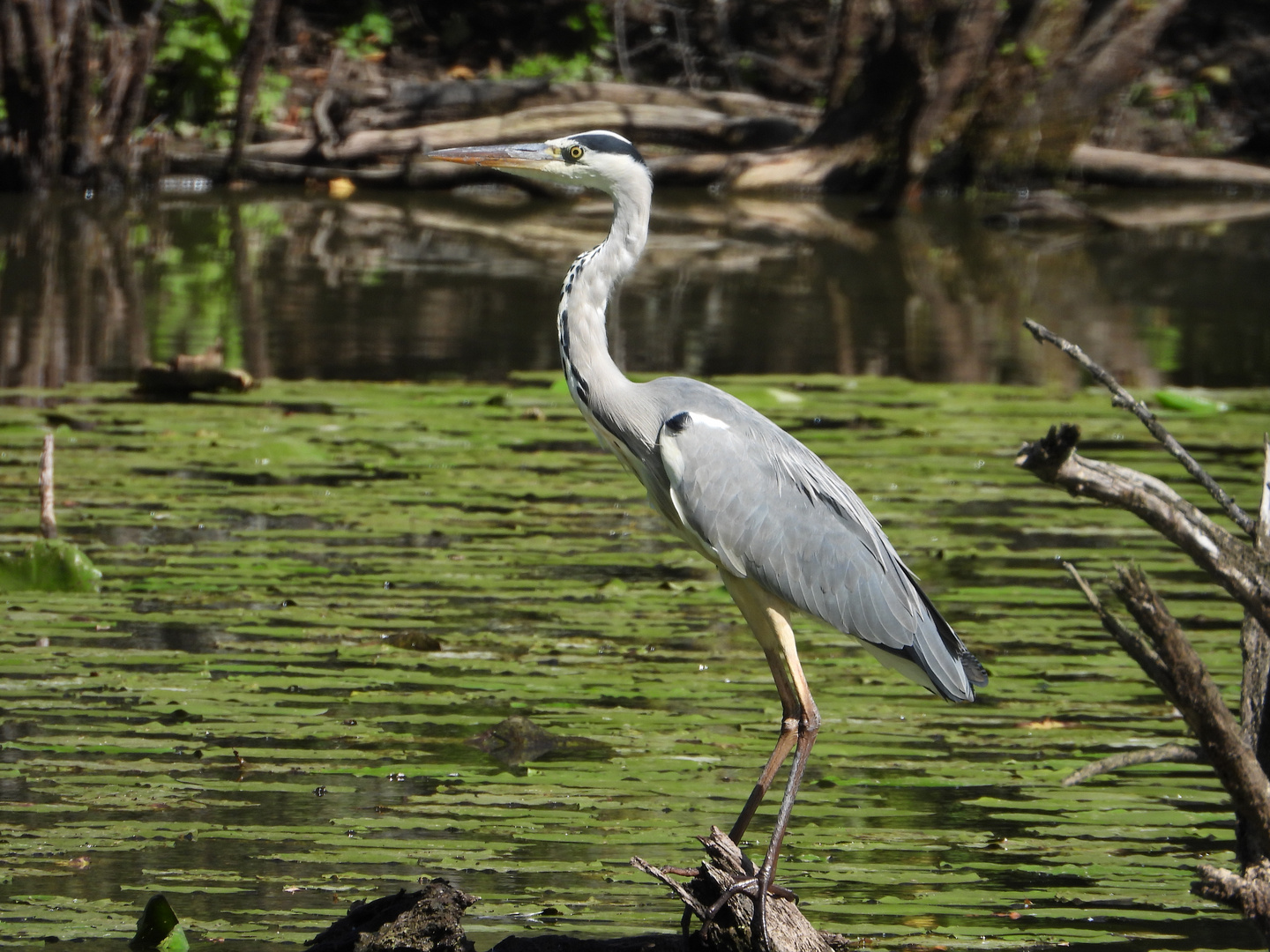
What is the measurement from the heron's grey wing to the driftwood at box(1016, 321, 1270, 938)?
0.65 m

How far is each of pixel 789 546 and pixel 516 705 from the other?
101 cm

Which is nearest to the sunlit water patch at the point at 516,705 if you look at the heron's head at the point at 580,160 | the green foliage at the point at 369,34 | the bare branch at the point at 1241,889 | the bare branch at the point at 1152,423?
the bare branch at the point at 1241,889

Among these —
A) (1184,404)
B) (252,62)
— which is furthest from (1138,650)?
(252,62)

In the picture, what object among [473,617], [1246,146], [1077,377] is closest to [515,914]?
[473,617]

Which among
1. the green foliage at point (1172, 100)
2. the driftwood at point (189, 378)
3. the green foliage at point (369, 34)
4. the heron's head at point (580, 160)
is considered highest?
the green foliage at point (369, 34)

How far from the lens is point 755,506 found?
3455mm

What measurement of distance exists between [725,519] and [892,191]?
1189 centimetres

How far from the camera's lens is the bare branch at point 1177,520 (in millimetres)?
2635

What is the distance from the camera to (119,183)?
15000 mm

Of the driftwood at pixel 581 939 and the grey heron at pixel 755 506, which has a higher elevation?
the grey heron at pixel 755 506

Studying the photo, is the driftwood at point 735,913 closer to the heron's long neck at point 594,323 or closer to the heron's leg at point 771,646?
the heron's leg at point 771,646

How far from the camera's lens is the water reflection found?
8453 millimetres

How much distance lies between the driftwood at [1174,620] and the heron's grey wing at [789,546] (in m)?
0.65

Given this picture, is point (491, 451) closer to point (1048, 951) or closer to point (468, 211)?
point (1048, 951)
